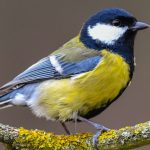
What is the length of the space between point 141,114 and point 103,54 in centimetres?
94

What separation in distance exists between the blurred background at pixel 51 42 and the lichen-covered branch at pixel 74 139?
1126 mm

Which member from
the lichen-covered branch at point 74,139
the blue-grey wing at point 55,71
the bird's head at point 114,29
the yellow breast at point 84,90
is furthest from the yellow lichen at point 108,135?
the bird's head at point 114,29

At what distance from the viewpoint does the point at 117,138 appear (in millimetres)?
2678

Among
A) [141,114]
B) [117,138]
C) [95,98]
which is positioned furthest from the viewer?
[141,114]

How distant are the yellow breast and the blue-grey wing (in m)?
0.03

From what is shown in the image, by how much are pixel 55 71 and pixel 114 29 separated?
36 cm

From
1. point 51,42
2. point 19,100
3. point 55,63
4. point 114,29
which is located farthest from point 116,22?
point 51,42

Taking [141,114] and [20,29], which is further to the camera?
[20,29]

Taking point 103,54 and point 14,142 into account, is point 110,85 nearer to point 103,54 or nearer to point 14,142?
point 103,54

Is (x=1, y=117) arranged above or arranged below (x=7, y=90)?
below

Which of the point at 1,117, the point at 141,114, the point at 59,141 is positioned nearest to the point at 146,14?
the point at 141,114

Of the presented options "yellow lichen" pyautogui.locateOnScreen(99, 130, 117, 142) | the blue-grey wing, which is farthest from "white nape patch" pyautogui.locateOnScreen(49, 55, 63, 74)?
"yellow lichen" pyautogui.locateOnScreen(99, 130, 117, 142)

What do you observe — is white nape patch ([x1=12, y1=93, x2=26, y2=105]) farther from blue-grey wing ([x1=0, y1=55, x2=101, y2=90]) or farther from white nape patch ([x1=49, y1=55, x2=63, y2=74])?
white nape patch ([x1=49, y1=55, x2=63, y2=74])

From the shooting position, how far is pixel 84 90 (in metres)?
3.09
